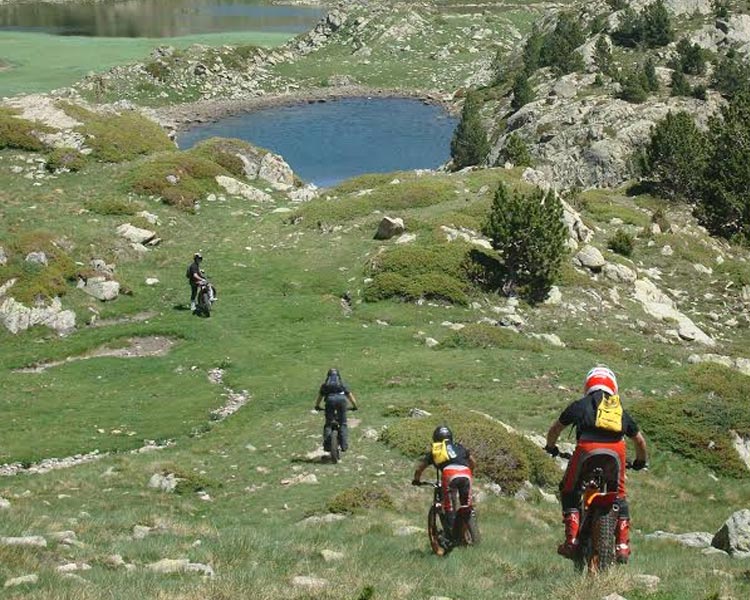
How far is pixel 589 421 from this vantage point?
39.9 feet

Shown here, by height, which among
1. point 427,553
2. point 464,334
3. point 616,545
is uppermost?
point 616,545

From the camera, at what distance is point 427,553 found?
15250mm

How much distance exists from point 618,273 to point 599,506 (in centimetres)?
3455

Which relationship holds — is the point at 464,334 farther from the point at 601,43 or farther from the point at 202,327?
the point at 601,43

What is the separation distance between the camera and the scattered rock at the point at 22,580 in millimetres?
11008

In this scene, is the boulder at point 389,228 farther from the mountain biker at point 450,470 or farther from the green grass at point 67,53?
the green grass at point 67,53

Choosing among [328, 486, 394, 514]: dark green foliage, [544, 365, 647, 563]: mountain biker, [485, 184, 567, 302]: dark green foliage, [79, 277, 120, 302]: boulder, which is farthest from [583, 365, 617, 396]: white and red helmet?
[79, 277, 120, 302]: boulder

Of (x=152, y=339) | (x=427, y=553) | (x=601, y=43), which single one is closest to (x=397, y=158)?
(x=601, y=43)

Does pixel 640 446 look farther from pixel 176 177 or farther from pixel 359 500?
pixel 176 177

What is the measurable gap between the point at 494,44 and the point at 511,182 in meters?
134

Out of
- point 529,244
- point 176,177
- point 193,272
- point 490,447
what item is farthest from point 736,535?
point 176,177

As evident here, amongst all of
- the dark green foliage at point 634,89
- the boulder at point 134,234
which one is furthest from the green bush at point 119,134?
the dark green foliage at point 634,89

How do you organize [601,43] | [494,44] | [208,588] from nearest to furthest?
[208,588]
[601,43]
[494,44]

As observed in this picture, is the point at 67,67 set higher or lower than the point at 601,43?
lower
